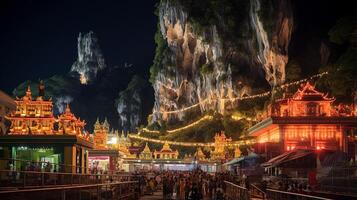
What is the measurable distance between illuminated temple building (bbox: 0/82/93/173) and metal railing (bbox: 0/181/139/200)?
6327mm

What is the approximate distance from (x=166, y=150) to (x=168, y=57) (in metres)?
24.0

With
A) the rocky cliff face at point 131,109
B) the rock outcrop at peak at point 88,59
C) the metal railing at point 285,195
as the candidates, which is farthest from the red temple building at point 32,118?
the rock outcrop at peak at point 88,59

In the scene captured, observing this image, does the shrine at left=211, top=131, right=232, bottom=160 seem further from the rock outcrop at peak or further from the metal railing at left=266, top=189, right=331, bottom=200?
the rock outcrop at peak

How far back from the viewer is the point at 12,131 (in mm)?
34406

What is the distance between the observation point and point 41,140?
30406 millimetres

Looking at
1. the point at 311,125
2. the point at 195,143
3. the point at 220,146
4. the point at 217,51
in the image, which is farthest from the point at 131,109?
the point at 311,125

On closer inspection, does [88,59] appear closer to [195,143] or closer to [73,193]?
[195,143]

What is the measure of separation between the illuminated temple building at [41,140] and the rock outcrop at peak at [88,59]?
413ft

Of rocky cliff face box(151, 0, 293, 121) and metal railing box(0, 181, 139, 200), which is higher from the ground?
rocky cliff face box(151, 0, 293, 121)

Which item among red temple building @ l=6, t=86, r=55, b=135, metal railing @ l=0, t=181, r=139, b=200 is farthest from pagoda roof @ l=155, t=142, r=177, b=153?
metal railing @ l=0, t=181, r=139, b=200

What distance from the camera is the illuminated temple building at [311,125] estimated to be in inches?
1929

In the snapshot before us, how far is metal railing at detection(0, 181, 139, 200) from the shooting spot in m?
7.45

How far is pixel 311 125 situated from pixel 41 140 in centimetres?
2922

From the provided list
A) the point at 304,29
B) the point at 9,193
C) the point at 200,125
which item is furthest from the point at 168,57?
the point at 9,193
